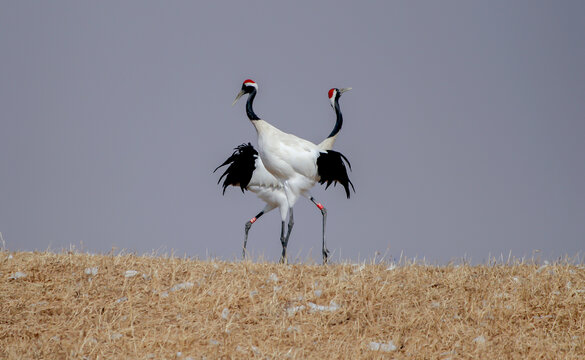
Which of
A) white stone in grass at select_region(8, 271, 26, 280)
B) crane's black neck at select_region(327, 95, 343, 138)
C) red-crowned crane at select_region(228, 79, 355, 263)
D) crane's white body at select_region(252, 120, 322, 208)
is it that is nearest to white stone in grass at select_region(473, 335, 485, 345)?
red-crowned crane at select_region(228, 79, 355, 263)

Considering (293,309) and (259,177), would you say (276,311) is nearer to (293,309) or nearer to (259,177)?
(293,309)

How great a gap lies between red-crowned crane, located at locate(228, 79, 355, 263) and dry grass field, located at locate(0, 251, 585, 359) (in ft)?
8.47

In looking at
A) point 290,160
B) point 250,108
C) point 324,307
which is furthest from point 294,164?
point 324,307

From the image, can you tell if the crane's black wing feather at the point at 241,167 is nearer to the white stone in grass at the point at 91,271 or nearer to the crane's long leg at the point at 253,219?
the crane's long leg at the point at 253,219

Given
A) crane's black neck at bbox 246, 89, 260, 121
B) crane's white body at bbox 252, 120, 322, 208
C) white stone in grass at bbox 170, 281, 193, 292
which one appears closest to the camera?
white stone in grass at bbox 170, 281, 193, 292

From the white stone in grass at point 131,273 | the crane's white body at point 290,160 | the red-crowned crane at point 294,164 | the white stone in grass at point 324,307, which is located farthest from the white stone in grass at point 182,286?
the crane's white body at point 290,160

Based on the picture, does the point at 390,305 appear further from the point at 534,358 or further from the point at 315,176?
the point at 315,176

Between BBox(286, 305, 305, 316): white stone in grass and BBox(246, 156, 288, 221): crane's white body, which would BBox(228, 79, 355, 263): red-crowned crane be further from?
BBox(286, 305, 305, 316): white stone in grass

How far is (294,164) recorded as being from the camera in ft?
42.2

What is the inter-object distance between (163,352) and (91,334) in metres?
1.04

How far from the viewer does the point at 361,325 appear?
881 cm

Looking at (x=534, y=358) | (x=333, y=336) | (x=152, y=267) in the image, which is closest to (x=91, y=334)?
(x=152, y=267)

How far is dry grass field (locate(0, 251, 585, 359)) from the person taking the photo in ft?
27.1

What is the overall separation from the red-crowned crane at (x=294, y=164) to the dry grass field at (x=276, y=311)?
258 cm
